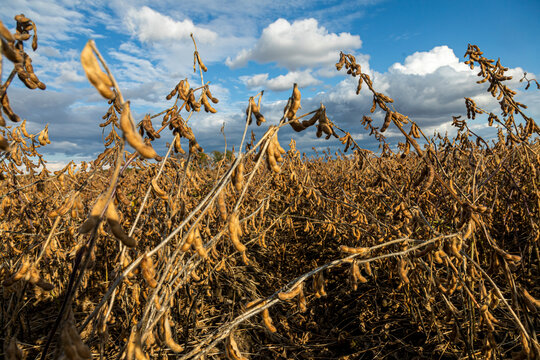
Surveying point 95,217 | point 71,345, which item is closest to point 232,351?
point 71,345

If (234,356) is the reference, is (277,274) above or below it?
below

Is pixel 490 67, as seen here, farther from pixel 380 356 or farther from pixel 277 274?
pixel 277 274

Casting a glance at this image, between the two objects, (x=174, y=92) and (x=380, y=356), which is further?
(x=380, y=356)

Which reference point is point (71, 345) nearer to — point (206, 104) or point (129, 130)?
point (129, 130)

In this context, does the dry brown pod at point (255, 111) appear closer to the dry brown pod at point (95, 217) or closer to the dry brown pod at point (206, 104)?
the dry brown pod at point (206, 104)

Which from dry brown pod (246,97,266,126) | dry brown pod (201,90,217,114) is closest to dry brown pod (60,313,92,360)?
dry brown pod (246,97,266,126)

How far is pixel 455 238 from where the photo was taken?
123cm

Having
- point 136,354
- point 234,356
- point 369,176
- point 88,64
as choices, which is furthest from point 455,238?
point 369,176

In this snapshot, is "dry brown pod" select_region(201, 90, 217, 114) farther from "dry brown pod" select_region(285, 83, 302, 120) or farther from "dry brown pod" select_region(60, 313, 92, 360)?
"dry brown pod" select_region(60, 313, 92, 360)

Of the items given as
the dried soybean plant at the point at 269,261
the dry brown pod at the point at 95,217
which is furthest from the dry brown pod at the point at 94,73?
the dry brown pod at the point at 95,217

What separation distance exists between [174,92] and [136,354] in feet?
3.75

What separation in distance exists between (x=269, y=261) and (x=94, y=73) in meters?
3.43

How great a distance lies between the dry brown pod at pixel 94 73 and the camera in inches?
23.5

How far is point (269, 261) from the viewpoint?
12.5ft
